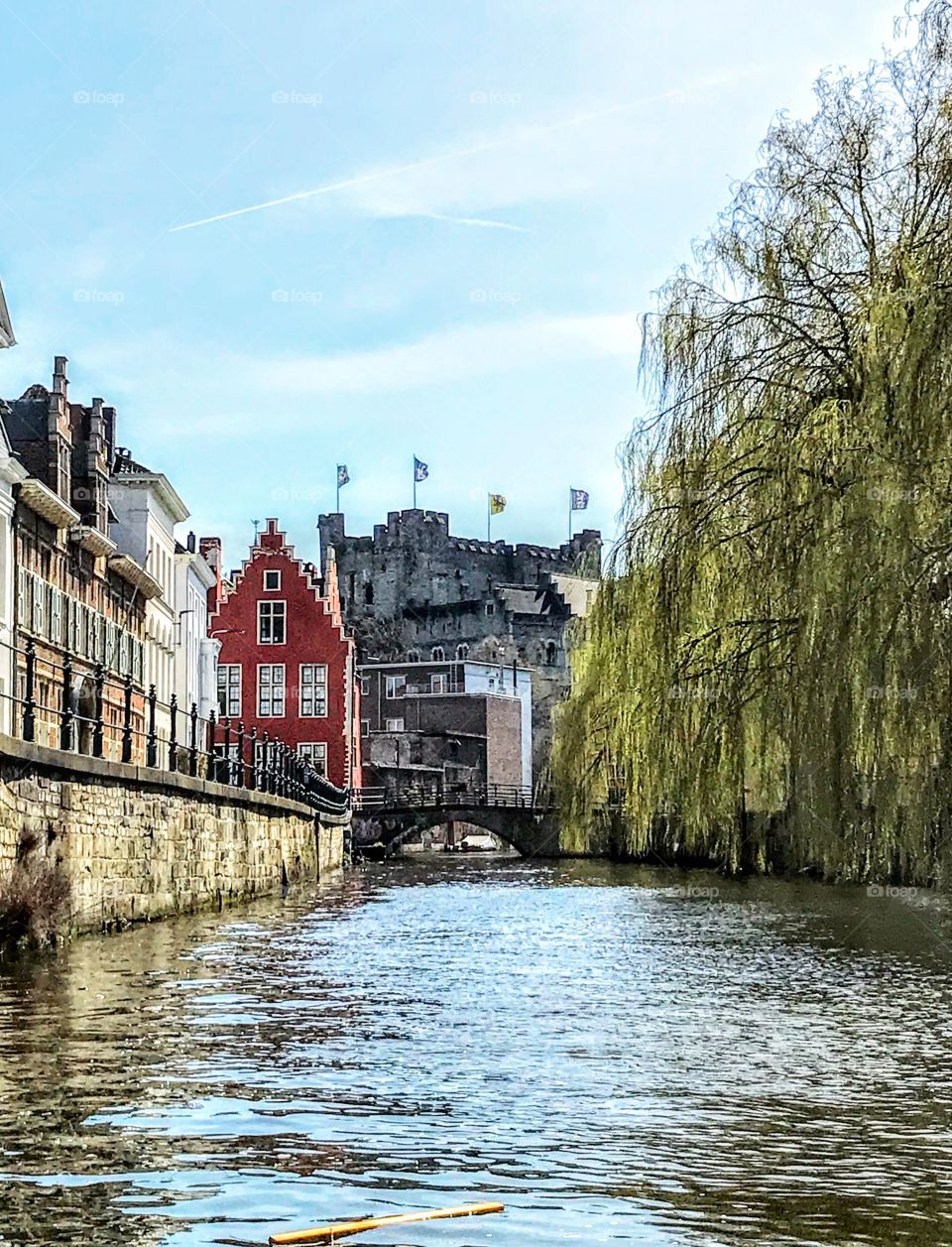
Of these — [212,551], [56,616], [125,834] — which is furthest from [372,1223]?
[212,551]

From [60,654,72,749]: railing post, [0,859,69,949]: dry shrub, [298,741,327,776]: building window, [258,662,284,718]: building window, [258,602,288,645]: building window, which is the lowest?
[0,859,69,949]: dry shrub

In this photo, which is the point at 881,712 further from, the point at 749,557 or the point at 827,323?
the point at 827,323

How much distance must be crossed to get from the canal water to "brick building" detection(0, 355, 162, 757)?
50.9 feet

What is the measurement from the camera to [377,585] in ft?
391

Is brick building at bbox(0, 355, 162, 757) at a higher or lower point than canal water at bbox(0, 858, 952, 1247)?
higher


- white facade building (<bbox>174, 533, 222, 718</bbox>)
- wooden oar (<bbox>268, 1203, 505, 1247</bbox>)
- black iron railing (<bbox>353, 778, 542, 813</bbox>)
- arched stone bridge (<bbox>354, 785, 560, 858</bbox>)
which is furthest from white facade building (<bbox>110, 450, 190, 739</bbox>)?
wooden oar (<bbox>268, 1203, 505, 1247</bbox>)

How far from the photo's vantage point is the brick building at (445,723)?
92188 millimetres

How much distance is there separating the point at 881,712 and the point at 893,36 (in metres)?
5.56

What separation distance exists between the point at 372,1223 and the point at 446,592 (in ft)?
369

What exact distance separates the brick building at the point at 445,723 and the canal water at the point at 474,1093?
70453mm

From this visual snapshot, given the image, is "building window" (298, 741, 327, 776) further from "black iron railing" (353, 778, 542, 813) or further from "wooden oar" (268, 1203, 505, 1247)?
"wooden oar" (268, 1203, 505, 1247)

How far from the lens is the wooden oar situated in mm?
6836

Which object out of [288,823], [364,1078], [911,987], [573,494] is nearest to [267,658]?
[288,823]

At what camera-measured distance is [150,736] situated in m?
21.5
